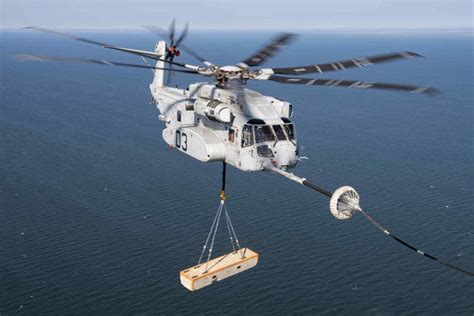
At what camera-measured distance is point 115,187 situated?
8381 centimetres

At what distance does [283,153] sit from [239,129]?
3.08 meters

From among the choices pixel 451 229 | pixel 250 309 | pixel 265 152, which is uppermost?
pixel 265 152

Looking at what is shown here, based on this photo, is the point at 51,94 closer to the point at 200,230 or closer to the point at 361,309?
the point at 200,230

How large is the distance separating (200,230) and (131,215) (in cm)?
1142

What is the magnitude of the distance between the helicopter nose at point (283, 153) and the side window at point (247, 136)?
4.94ft

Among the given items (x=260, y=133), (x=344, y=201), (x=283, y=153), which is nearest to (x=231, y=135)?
(x=260, y=133)

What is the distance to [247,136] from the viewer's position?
30.4 m

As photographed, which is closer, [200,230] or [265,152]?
[265,152]

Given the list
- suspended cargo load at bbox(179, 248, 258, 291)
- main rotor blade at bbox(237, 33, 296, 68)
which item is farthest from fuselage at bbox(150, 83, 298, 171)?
suspended cargo load at bbox(179, 248, 258, 291)

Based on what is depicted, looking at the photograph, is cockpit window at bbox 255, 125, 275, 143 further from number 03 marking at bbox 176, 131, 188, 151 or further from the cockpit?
number 03 marking at bbox 176, 131, 188, 151

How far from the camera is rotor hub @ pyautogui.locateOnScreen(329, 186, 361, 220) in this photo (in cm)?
2403

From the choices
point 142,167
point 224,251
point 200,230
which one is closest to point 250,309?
point 224,251

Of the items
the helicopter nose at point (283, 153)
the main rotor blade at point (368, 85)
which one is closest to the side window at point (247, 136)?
the helicopter nose at point (283, 153)

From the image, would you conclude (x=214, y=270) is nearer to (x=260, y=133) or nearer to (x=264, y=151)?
(x=264, y=151)
